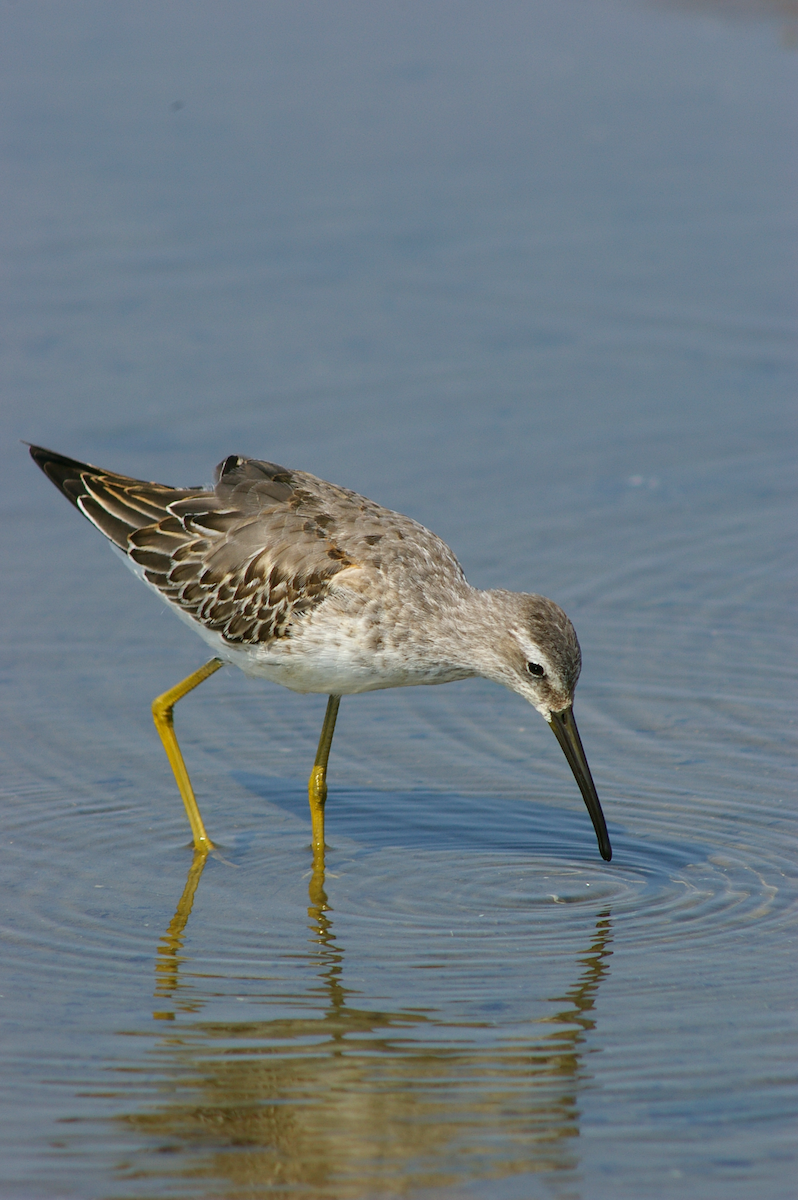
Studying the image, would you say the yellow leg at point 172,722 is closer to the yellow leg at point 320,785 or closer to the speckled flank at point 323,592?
the speckled flank at point 323,592

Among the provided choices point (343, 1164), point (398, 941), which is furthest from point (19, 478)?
point (343, 1164)

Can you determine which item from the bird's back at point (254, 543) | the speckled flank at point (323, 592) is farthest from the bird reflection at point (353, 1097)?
the bird's back at point (254, 543)

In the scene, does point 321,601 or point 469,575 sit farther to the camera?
point 469,575

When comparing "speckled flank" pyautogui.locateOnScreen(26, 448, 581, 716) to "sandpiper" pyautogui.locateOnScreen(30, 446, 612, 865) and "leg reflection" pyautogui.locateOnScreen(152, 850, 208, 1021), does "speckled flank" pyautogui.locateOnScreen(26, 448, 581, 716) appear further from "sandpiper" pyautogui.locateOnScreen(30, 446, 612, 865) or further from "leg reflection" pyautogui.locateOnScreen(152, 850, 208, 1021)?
"leg reflection" pyautogui.locateOnScreen(152, 850, 208, 1021)

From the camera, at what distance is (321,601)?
8.26 metres

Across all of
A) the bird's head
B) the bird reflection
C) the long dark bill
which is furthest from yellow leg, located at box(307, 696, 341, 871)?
the bird reflection

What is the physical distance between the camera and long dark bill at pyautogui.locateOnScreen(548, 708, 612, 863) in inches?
313

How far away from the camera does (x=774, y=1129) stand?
5.86 m

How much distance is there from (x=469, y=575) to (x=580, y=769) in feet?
9.50

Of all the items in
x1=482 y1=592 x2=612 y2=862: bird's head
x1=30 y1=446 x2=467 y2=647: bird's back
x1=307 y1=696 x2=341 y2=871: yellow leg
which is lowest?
x1=307 y1=696 x2=341 y2=871: yellow leg

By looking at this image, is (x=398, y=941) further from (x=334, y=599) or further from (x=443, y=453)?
(x=443, y=453)

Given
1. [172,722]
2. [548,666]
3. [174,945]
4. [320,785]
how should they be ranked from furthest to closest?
[172,722] < [320,785] < [548,666] < [174,945]

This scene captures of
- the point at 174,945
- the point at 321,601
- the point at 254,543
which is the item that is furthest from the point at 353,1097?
the point at 254,543

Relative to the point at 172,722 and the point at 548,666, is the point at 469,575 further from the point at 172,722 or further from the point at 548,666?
the point at 548,666
